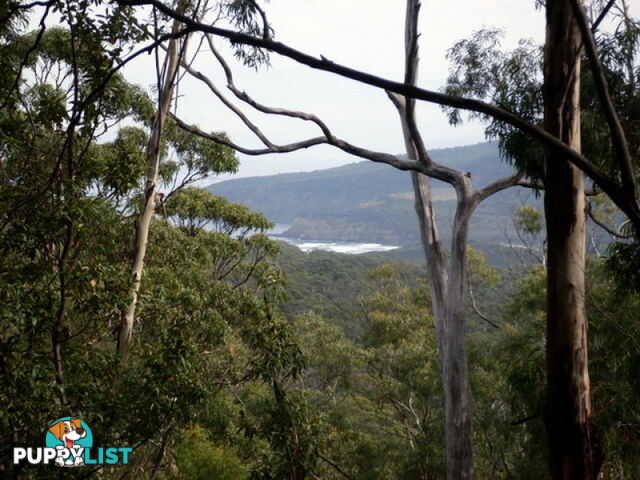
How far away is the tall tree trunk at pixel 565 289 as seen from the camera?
1.52 m

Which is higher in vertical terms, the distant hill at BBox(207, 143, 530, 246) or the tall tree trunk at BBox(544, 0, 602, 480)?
the distant hill at BBox(207, 143, 530, 246)

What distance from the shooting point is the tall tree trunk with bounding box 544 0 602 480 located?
152 centimetres

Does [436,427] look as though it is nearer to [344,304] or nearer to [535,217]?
[535,217]

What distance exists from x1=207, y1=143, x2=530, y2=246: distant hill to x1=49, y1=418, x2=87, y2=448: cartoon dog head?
6561 cm

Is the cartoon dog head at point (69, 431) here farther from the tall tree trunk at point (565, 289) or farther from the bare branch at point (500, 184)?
the bare branch at point (500, 184)

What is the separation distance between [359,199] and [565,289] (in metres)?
108

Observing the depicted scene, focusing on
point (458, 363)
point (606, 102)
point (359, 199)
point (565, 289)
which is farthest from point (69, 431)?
point (359, 199)

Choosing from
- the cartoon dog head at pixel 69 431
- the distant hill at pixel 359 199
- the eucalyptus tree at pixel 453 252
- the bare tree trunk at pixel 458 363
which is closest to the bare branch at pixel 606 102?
the cartoon dog head at pixel 69 431

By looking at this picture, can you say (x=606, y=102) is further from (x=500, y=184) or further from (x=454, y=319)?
(x=500, y=184)

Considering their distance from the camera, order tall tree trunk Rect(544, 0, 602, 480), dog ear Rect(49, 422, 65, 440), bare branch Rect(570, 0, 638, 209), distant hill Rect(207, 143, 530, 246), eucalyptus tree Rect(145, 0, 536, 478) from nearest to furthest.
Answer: bare branch Rect(570, 0, 638, 209)
tall tree trunk Rect(544, 0, 602, 480)
dog ear Rect(49, 422, 65, 440)
eucalyptus tree Rect(145, 0, 536, 478)
distant hill Rect(207, 143, 530, 246)

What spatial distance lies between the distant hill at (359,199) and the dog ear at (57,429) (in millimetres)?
65673

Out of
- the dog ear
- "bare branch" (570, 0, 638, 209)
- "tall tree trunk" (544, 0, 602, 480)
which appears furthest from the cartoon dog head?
"bare branch" (570, 0, 638, 209)

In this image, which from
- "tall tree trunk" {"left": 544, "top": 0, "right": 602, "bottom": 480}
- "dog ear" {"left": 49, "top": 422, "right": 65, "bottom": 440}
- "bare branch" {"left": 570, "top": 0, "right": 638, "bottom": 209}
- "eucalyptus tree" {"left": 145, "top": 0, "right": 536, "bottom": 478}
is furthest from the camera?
"eucalyptus tree" {"left": 145, "top": 0, "right": 536, "bottom": 478}

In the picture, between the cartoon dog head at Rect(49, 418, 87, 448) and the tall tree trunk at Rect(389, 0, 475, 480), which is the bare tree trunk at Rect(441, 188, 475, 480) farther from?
the cartoon dog head at Rect(49, 418, 87, 448)
